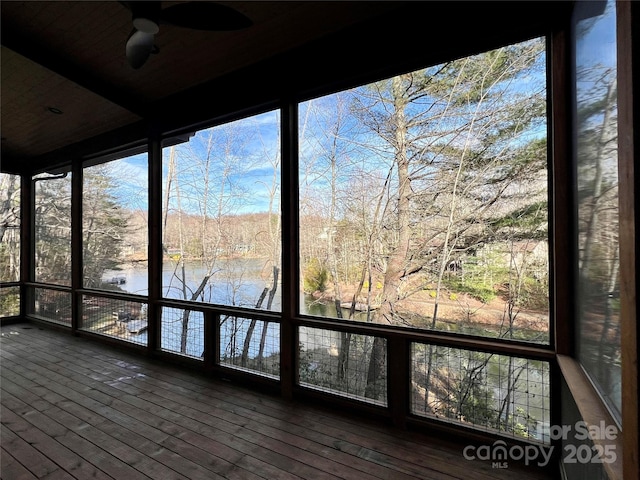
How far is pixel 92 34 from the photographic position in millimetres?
3037

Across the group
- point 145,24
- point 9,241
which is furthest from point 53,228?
point 145,24

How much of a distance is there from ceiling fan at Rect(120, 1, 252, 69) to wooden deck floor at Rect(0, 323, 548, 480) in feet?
9.22

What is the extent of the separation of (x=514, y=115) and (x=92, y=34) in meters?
4.03

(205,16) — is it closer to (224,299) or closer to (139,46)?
(139,46)

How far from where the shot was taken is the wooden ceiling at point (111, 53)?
2648 mm

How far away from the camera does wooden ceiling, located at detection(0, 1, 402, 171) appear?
2648mm

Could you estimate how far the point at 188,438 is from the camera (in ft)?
7.70

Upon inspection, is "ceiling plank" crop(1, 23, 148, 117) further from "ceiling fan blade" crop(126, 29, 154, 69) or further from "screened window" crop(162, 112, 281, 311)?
"ceiling fan blade" crop(126, 29, 154, 69)

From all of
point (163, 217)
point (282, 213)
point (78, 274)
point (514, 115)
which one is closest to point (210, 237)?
point (163, 217)

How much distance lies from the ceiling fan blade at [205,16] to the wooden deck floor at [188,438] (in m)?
2.85

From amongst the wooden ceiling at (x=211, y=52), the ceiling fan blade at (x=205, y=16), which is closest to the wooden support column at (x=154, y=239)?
the wooden ceiling at (x=211, y=52)

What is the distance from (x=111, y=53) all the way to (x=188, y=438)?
385 cm

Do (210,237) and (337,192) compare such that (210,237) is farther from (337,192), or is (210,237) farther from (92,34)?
(92,34)

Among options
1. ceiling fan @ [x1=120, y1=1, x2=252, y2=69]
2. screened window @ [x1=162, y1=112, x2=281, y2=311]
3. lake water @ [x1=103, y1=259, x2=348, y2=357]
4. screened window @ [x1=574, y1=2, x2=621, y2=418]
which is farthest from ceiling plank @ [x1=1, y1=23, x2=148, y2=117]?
screened window @ [x1=574, y1=2, x2=621, y2=418]
